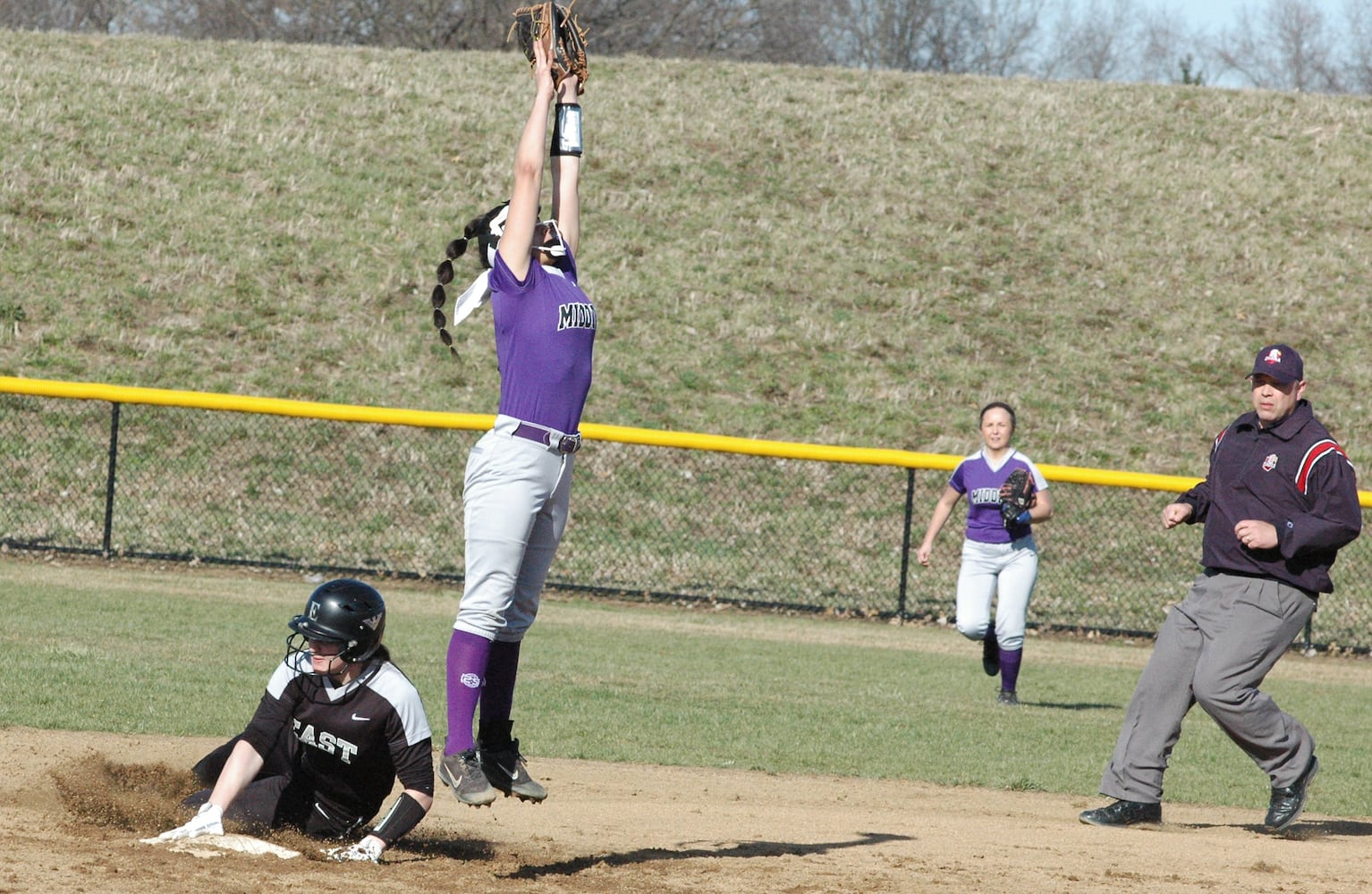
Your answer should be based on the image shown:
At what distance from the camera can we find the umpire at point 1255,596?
20.6 feet

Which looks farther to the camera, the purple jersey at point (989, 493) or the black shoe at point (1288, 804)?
the purple jersey at point (989, 493)

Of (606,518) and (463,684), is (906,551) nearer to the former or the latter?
(606,518)

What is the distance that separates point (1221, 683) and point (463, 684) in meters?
3.34

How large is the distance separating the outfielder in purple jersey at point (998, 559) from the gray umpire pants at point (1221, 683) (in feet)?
12.2

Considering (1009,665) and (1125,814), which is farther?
(1009,665)

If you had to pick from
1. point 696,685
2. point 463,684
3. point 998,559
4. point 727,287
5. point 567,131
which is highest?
point 727,287

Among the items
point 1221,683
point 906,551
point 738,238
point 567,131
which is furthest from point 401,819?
point 738,238

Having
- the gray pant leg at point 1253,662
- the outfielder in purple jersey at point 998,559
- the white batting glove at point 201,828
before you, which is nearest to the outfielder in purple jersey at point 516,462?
the white batting glove at point 201,828

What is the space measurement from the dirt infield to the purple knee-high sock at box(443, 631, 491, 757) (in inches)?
18.4

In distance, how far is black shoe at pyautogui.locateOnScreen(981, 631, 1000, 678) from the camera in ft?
34.5

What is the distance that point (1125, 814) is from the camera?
6480 mm

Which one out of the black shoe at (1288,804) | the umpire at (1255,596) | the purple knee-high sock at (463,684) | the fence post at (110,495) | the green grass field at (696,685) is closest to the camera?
the purple knee-high sock at (463,684)

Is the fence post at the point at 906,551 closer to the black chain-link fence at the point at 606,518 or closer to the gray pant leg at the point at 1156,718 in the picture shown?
the black chain-link fence at the point at 606,518

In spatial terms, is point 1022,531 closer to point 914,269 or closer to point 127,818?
point 127,818
